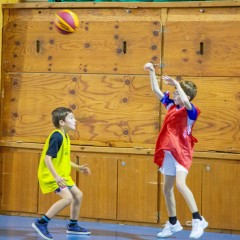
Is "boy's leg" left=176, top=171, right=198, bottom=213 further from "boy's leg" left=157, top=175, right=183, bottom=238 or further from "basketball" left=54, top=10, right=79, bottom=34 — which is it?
"basketball" left=54, top=10, right=79, bottom=34

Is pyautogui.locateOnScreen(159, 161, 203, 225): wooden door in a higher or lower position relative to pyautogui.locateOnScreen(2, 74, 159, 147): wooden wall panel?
lower

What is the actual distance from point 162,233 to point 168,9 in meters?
2.30

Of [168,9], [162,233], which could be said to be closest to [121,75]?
[168,9]

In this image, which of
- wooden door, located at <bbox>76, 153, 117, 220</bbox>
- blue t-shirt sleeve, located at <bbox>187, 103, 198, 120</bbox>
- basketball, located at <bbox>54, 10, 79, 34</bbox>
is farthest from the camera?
wooden door, located at <bbox>76, 153, 117, 220</bbox>

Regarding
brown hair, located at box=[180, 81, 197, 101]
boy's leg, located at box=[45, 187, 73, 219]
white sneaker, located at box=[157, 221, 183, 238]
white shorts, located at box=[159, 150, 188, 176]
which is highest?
brown hair, located at box=[180, 81, 197, 101]

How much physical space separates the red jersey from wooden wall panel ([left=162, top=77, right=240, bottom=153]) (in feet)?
2.34

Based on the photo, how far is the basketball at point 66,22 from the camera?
6898 millimetres

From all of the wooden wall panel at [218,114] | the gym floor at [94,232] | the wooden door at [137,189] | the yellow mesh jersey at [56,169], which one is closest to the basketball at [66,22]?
the yellow mesh jersey at [56,169]

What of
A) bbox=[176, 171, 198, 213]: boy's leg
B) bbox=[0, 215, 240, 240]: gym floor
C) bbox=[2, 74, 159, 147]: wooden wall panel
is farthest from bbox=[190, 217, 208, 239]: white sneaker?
bbox=[2, 74, 159, 147]: wooden wall panel

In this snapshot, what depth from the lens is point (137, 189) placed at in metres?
7.40

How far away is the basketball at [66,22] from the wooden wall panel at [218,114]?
4.37 ft

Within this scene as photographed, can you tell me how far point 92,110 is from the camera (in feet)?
24.9

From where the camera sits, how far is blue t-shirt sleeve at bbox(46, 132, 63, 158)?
640 cm

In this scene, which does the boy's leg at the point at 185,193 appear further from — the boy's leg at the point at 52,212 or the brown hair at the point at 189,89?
the boy's leg at the point at 52,212
